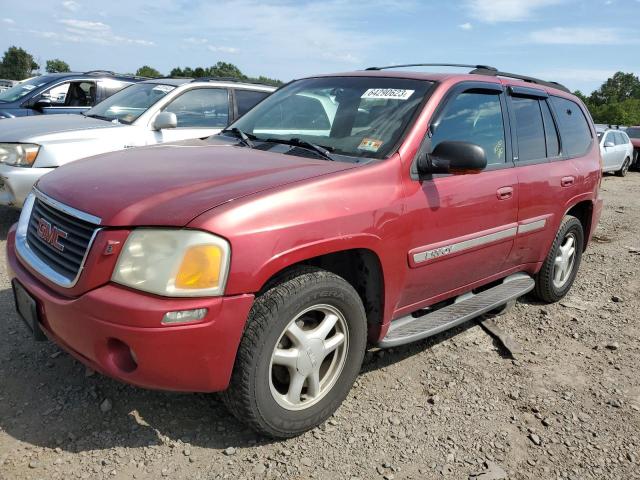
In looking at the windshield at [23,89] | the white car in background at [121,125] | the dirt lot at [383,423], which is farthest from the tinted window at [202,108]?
the windshield at [23,89]

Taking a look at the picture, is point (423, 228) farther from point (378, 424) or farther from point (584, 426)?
point (584, 426)

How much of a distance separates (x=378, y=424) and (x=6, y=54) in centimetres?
9355

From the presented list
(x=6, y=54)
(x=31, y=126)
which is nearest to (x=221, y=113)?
(x=31, y=126)

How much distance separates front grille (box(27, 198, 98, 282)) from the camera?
2232 mm

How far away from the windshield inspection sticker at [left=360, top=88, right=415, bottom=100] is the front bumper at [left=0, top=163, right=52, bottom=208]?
3.48 metres

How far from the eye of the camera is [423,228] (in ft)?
9.45

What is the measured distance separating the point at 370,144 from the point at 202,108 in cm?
411

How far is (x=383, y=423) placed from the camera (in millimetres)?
2740

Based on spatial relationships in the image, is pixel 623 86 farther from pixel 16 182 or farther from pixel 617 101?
pixel 16 182

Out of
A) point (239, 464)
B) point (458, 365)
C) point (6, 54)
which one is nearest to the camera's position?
point (239, 464)

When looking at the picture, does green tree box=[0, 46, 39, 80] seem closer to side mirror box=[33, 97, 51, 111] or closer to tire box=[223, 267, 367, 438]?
Answer: side mirror box=[33, 97, 51, 111]

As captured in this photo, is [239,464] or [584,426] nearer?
[239,464]

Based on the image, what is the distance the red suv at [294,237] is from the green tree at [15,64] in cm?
8658

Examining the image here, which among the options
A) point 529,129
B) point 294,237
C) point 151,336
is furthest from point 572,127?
point 151,336
